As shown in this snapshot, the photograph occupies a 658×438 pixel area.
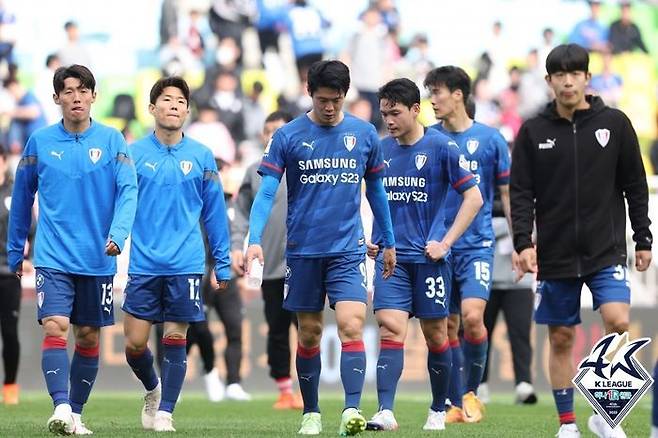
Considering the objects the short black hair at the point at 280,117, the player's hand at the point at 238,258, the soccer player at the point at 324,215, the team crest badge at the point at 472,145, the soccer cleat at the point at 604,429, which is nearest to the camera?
the soccer cleat at the point at 604,429

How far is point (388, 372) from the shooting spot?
9.89m

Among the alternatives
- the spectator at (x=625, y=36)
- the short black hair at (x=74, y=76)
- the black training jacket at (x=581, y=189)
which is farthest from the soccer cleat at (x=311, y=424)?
the spectator at (x=625, y=36)

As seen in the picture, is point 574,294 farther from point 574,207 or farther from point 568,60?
point 568,60

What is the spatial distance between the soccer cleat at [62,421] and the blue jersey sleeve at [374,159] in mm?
2437

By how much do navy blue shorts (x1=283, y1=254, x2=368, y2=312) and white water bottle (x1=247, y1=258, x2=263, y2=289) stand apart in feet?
1.99

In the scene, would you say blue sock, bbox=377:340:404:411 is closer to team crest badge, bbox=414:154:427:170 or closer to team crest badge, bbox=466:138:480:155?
team crest badge, bbox=414:154:427:170

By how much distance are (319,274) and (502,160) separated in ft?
9.85

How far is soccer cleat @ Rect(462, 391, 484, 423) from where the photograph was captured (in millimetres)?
11538

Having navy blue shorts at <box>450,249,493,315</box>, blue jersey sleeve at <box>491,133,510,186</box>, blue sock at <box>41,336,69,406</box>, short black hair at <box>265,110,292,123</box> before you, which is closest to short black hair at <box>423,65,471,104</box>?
blue jersey sleeve at <box>491,133,510,186</box>

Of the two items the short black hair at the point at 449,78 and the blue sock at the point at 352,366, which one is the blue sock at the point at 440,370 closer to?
the blue sock at the point at 352,366

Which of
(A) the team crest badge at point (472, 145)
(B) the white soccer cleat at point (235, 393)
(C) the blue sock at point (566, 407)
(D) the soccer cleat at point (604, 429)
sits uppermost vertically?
(A) the team crest badge at point (472, 145)

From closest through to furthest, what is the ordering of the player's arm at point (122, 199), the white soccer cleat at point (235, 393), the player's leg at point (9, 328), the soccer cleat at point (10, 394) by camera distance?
the player's arm at point (122, 199) < the soccer cleat at point (10, 394) < the player's leg at point (9, 328) < the white soccer cleat at point (235, 393)

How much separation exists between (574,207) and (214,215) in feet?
8.41

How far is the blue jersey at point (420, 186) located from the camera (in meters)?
10.2
